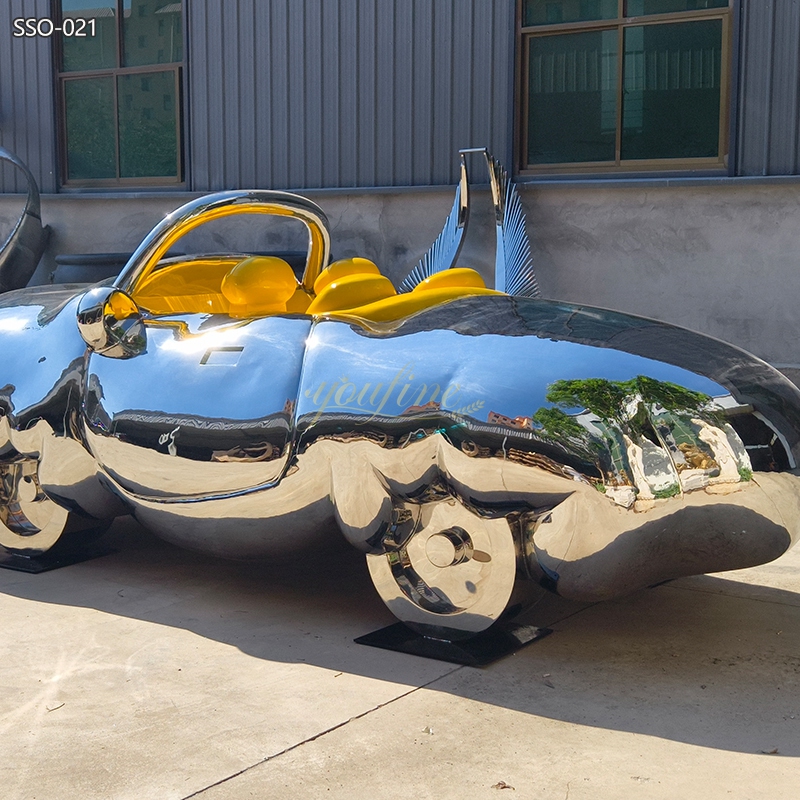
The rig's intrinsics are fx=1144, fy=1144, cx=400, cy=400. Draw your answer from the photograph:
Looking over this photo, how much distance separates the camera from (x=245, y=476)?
3.83 m

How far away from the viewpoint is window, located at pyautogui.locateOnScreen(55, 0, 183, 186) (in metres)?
10.3

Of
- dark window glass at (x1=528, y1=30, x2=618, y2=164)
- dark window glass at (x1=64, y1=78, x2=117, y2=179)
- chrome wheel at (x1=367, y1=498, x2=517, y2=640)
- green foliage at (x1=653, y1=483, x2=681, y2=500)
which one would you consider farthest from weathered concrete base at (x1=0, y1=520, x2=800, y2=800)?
dark window glass at (x1=64, y1=78, x2=117, y2=179)

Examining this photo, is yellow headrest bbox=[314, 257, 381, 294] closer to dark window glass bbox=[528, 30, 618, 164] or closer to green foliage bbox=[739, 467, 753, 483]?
green foliage bbox=[739, 467, 753, 483]

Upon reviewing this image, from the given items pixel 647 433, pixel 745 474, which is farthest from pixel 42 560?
pixel 745 474

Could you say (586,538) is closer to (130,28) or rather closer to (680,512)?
(680,512)

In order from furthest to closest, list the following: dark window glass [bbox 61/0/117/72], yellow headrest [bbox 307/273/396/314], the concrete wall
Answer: dark window glass [bbox 61/0/117/72] < the concrete wall < yellow headrest [bbox 307/273/396/314]

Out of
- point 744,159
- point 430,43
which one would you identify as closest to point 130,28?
point 430,43

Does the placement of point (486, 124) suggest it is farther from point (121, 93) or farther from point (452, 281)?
point (452, 281)

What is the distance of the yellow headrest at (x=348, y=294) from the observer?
4.21 meters

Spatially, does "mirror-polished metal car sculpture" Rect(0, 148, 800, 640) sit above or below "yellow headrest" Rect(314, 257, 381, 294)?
below

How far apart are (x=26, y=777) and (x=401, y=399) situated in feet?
4.94

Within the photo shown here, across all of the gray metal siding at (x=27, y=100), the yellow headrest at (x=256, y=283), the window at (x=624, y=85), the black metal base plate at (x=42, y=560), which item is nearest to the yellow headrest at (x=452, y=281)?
the yellow headrest at (x=256, y=283)

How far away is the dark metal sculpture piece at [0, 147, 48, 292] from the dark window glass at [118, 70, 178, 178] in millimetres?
857

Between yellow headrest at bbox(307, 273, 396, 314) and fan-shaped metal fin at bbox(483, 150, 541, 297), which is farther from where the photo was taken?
fan-shaped metal fin at bbox(483, 150, 541, 297)
